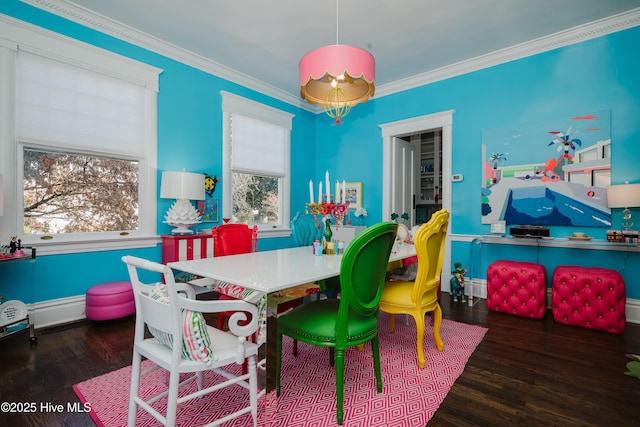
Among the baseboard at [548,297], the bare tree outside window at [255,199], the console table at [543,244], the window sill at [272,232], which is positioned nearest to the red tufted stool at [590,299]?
the console table at [543,244]

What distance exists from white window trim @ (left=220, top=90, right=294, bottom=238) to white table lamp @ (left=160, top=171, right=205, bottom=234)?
697mm

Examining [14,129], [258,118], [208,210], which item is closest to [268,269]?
[208,210]

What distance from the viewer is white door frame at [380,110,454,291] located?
4359mm

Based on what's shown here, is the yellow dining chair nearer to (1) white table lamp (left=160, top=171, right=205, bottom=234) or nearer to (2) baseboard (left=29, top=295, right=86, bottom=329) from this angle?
(1) white table lamp (left=160, top=171, right=205, bottom=234)

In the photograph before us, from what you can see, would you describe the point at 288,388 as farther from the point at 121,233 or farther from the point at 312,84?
the point at 121,233

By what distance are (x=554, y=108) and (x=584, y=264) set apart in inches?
68.6

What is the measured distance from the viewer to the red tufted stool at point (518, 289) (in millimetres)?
3203

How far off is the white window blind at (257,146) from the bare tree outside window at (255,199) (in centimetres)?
14

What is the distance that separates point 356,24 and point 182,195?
8.47 ft

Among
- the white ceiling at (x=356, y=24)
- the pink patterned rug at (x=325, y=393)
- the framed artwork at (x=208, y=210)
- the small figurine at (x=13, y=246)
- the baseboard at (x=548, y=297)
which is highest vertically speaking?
the white ceiling at (x=356, y=24)

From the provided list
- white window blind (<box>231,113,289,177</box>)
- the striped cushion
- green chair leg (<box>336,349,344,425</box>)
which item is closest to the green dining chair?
green chair leg (<box>336,349,344,425</box>)

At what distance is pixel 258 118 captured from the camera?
4.80 m

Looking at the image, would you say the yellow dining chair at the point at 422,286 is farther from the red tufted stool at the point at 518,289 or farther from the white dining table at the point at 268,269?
the red tufted stool at the point at 518,289

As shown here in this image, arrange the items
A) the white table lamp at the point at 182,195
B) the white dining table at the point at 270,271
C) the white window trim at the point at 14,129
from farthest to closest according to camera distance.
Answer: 1. the white table lamp at the point at 182,195
2. the white window trim at the point at 14,129
3. the white dining table at the point at 270,271
